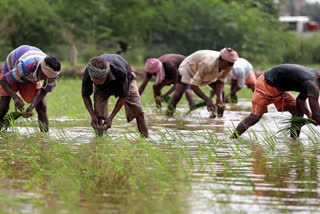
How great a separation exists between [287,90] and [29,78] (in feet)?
9.68

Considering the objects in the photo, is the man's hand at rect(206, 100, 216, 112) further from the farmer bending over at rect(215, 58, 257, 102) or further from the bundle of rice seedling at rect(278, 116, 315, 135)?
the bundle of rice seedling at rect(278, 116, 315, 135)

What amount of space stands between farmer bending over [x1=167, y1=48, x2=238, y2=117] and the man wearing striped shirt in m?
2.85

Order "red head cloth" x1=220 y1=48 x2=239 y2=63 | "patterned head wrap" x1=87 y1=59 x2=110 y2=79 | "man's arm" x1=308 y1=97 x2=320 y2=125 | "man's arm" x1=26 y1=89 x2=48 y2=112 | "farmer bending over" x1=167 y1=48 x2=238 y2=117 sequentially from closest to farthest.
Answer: "patterned head wrap" x1=87 y1=59 x2=110 y2=79, "man's arm" x1=308 y1=97 x2=320 y2=125, "man's arm" x1=26 y1=89 x2=48 y2=112, "red head cloth" x1=220 y1=48 x2=239 y2=63, "farmer bending over" x1=167 y1=48 x2=238 y2=117

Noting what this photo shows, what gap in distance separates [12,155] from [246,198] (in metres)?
2.76

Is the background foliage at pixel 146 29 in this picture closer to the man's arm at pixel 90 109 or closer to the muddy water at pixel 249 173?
the muddy water at pixel 249 173

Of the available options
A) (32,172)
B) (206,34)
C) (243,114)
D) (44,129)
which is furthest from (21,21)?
(32,172)

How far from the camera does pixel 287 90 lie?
26.9 feet

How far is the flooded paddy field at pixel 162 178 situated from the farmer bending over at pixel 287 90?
1.27 ft

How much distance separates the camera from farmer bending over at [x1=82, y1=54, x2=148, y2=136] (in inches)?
285

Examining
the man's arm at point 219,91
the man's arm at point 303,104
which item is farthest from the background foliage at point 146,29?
the man's arm at point 303,104

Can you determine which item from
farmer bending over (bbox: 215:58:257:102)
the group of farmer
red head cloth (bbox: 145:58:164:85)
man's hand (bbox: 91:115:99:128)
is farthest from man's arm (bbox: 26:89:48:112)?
farmer bending over (bbox: 215:58:257:102)

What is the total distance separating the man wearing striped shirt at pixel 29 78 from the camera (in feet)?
26.0

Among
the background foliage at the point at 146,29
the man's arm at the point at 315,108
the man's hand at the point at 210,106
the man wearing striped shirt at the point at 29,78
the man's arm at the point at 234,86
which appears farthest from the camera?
the background foliage at the point at 146,29

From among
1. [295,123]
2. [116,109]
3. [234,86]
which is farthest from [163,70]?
[116,109]
